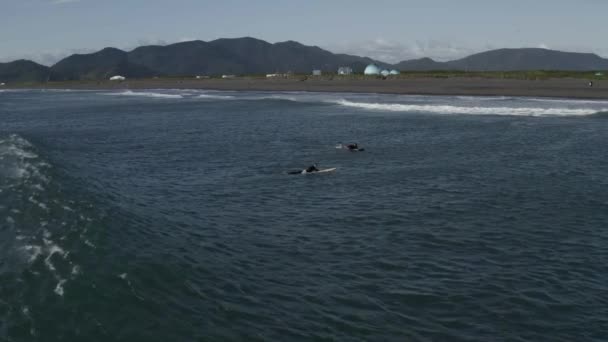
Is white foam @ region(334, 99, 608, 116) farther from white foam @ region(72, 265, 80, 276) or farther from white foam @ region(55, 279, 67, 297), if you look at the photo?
white foam @ region(55, 279, 67, 297)

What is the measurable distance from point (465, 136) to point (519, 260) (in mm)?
32783

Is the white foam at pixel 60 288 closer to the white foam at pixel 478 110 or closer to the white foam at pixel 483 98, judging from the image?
the white foam at pixel 478 110

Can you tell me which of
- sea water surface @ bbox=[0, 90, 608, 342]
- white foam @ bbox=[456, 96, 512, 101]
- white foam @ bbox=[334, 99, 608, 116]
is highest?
white foam @ bbox=[456, 96, 512, 101]

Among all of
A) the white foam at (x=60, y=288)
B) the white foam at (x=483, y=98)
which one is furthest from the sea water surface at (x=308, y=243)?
the white foam at (x=483, y=98)

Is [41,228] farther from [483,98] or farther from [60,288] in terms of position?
[483,98]

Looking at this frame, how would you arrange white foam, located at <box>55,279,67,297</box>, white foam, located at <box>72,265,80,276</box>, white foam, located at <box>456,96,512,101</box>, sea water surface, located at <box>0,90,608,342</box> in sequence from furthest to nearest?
white foam, located at <box>456,96,512,101</box> < white foam, located at <box>72,265,80,276</box> < white foam, located at <box>55,279,67,297</box> < sea water surface, located at <box>0,90,608,342</box>

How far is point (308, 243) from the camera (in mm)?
22969

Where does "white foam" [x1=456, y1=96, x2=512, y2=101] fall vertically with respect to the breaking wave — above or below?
above

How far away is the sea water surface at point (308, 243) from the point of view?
1568 cm

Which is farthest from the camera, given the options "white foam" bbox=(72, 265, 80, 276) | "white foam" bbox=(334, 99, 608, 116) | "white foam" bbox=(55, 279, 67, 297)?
"white foam" bbox=(334, 99, 608, 116)

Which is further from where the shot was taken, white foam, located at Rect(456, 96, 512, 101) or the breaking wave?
white foam, located at Rect(456, 96, 512, 101)

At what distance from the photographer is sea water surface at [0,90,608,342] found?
15.7 meters

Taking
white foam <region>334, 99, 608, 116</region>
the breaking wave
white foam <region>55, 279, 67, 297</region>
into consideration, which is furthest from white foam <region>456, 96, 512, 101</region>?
white foam <region>55, 279, 67, 297</region>

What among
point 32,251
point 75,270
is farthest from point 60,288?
point 32,251
